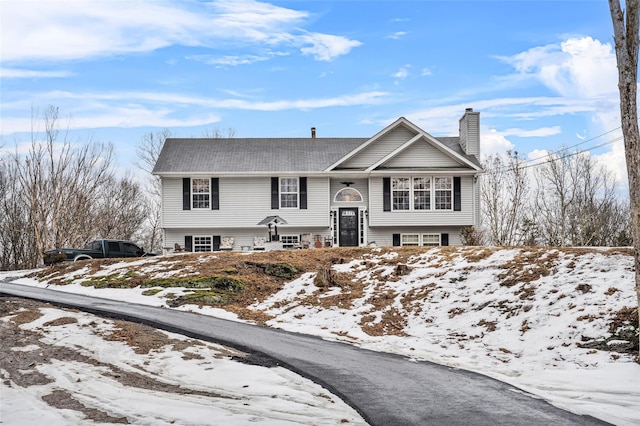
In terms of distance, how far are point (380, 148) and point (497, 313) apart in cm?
1879

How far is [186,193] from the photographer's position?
1165 inches

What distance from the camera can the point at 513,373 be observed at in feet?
30.5

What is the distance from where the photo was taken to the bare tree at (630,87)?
9398mm

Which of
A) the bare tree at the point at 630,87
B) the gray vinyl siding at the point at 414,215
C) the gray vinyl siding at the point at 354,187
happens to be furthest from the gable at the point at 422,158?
the bare tree at the point at 630,87

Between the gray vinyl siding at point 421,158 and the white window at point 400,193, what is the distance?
0.77 meters

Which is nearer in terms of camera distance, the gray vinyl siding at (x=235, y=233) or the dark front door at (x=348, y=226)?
the gray vinyl siding at (x=235, y=233)

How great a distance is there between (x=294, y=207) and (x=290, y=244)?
Result: 5.98ft

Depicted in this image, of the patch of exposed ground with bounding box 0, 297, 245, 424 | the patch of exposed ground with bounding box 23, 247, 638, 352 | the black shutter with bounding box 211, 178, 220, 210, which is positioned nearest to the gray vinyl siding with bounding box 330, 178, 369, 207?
the black shutter with bounding box 211, 178, 220, 210

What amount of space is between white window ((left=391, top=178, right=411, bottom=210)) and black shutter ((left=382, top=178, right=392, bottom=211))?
19 cm

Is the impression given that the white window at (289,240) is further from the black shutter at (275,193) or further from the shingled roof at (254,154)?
the shingled roof at (254,154)

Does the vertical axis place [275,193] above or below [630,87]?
below

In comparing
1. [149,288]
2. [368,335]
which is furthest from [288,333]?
[149,288]

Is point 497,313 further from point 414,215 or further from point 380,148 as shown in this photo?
point 380,148

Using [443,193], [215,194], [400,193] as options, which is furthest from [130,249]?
[443,193]
